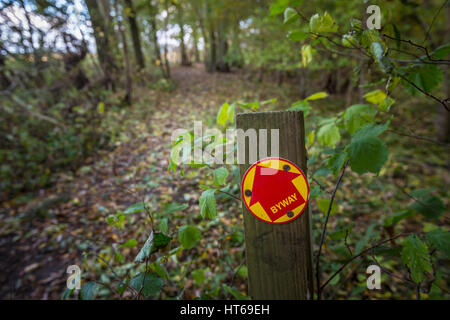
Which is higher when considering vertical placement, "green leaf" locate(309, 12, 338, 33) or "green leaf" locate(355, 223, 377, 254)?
"green leaf" locate(309, 12, 338, 33)

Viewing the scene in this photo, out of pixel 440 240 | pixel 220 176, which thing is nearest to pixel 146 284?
pixel 220 176

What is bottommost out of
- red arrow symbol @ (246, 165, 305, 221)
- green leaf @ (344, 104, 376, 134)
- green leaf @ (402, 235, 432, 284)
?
green leaf @ (402, 235, 432, 284)

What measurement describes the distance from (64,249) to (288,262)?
3.38 metres

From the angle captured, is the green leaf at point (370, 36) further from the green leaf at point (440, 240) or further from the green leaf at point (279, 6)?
the green leaf at point (440, 240)

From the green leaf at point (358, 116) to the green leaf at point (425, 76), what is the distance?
0.58ft

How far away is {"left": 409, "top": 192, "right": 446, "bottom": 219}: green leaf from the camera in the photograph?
106 cm

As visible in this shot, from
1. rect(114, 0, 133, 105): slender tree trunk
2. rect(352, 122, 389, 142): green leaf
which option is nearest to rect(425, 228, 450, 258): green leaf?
rect(352, 122, 389, 142): green leaf

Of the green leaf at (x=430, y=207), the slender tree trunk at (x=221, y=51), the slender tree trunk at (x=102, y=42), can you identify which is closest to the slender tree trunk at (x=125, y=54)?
the slender tree trunk at (x=102, y=42)

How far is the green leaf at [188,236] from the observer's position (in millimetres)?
989

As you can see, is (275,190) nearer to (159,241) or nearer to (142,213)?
(159,241)

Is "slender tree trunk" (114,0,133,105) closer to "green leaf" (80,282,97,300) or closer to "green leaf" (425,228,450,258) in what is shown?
"green leaf" (80,282,97,300)

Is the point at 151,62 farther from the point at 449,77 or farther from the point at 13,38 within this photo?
the point at 449,77

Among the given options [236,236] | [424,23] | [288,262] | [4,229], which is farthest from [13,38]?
[424,23]

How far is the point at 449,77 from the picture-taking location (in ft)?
15.2
